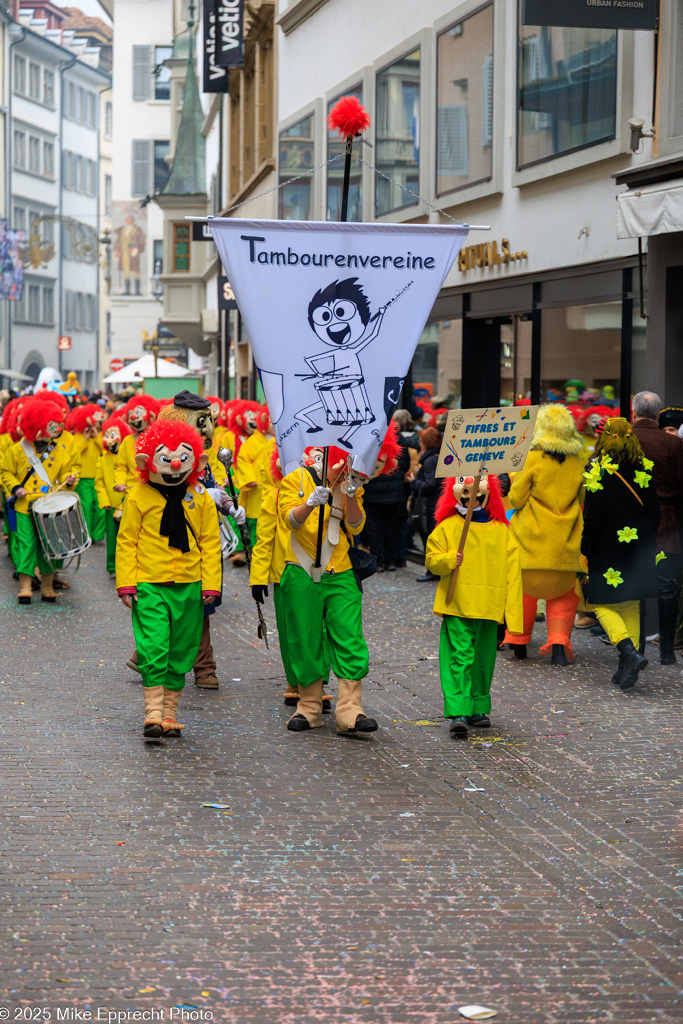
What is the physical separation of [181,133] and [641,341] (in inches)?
1586

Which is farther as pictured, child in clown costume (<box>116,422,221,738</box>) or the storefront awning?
the storefront awning

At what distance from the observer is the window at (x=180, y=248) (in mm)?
50000

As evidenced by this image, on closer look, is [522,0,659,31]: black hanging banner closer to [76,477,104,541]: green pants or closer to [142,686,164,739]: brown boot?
[142,686,164,739]: brown boot

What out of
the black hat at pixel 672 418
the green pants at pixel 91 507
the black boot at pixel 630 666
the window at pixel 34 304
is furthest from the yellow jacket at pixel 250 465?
the window at pixel 34 304

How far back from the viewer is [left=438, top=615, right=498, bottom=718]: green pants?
7.93 m

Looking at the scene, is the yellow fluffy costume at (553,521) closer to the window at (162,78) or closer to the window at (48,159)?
the window at (162,78)

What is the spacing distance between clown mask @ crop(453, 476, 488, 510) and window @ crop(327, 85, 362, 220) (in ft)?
51.6

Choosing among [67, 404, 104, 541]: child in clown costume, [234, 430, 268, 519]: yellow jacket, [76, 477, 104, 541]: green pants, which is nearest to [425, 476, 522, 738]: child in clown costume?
[234, 430, 268, 519]: yellow jacket

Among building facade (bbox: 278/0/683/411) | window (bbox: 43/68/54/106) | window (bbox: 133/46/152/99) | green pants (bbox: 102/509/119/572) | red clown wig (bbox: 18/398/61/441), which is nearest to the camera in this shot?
red clown wig (bbox: 18/398/61/441)

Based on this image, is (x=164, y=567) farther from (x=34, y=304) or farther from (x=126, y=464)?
(x=34, y=304)

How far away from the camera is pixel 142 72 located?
3004 inches

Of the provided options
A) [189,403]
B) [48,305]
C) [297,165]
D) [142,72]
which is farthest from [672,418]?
[48,305]

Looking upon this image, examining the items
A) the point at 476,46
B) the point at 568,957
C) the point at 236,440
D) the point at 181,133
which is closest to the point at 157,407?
the point at 236,440

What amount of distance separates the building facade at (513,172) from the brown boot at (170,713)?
4703mm
